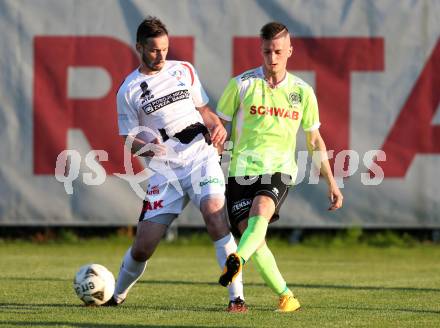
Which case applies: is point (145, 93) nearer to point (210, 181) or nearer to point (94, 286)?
point (210, 181)

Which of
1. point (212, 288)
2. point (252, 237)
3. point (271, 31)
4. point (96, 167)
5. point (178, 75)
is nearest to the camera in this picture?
point (252, 237)

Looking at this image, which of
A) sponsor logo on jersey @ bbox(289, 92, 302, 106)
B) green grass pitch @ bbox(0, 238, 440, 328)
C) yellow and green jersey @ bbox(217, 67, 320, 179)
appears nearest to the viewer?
green grass pitch @ bbox(0, 238, 440, 328)

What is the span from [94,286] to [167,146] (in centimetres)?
120

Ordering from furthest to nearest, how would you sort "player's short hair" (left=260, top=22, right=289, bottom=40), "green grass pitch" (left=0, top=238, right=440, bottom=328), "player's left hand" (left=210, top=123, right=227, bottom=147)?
1. "player's short hair" (left=260, top=22, right=289, bottom=40)
2. "player's left hand" (left=210, top=123, right=227, bottom=147)
3. "green grass pitch" (left=0, top=238, right=440, bottom=328)

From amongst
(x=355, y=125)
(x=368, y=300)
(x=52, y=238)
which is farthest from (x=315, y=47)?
(x=368, y=300)

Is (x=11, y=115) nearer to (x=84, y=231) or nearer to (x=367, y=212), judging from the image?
(x=84, y=231)

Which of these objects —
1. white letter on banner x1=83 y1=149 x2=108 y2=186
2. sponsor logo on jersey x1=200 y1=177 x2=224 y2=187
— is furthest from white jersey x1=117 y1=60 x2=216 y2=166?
white letter on banner x1=83 y1=149 x2=108 y2=186

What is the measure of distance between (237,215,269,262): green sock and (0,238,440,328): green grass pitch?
0.46 m

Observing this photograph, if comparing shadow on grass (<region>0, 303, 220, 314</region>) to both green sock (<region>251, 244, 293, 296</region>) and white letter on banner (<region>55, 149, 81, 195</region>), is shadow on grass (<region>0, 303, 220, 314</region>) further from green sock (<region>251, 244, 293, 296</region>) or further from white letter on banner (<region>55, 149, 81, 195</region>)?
white letter on banner (<region>55, 149, 81, 195</region>)

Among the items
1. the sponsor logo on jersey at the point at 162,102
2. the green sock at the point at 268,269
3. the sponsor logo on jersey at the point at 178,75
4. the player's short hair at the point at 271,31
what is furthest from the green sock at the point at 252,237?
the player's short hair at the point at 271,31

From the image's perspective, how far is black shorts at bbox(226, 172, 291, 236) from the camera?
7.83m

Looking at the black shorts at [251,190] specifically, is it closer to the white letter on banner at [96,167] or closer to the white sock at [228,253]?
the white sock at [228,253]

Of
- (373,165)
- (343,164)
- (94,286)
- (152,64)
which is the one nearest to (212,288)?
(94,286)

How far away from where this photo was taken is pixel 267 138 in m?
7.90
